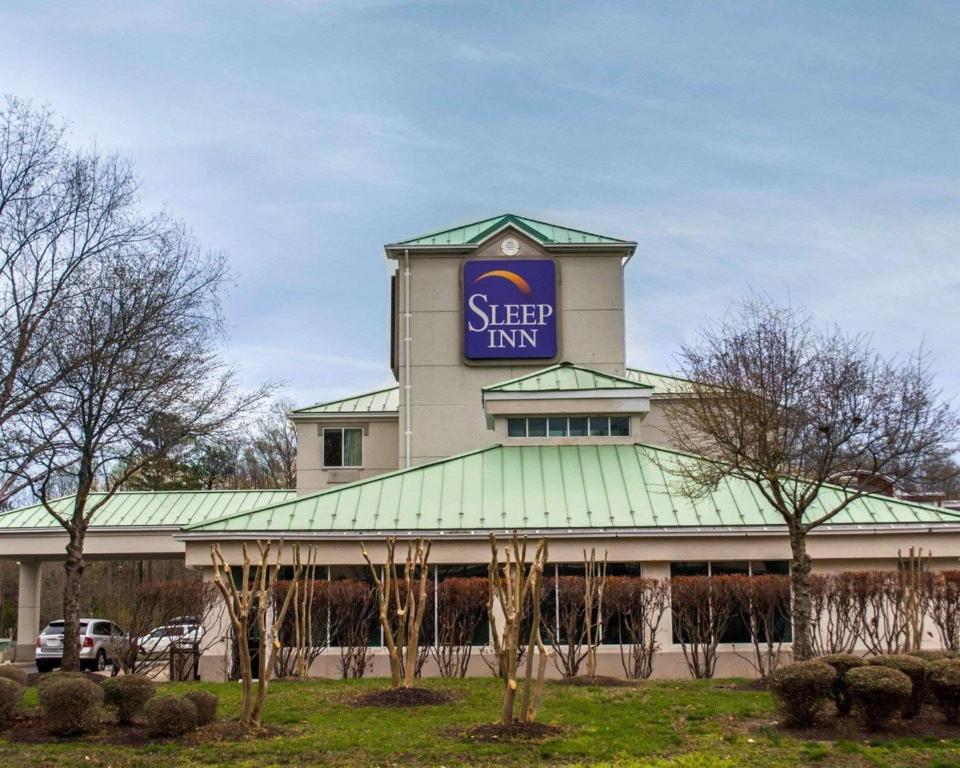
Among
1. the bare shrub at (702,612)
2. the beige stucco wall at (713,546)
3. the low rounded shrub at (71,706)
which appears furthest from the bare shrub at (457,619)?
the low rounded shrub at (71,706)

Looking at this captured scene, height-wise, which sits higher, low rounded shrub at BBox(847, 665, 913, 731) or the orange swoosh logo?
the orange swoosh logo

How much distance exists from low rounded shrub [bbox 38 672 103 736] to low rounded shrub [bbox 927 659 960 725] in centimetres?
1058

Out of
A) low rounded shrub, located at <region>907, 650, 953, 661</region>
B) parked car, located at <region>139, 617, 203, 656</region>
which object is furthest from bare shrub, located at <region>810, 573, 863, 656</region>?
parked car, located at <region>139, 617, 203, 656</region>

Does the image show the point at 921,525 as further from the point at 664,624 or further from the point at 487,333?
the point at 487,333

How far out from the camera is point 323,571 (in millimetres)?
23797

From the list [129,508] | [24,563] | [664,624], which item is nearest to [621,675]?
[664,624]

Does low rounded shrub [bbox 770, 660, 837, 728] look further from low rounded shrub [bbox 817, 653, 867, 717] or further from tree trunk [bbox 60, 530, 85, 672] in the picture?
tree trunk [bbox 60, 530, 85, 672]

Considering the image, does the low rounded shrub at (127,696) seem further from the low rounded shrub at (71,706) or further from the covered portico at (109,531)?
the covered portico at (109,531)

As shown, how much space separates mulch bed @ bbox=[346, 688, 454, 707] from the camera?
53.8ft

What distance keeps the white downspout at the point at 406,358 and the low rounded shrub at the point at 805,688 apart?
1884cm

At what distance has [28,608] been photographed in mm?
34969

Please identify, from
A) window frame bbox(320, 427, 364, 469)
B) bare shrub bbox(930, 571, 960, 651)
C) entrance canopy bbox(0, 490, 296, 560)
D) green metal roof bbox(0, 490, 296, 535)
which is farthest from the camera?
window frame bbox(320, 427, 364, 469)

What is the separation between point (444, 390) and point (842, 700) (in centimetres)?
1917

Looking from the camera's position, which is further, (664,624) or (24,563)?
(24,563)
